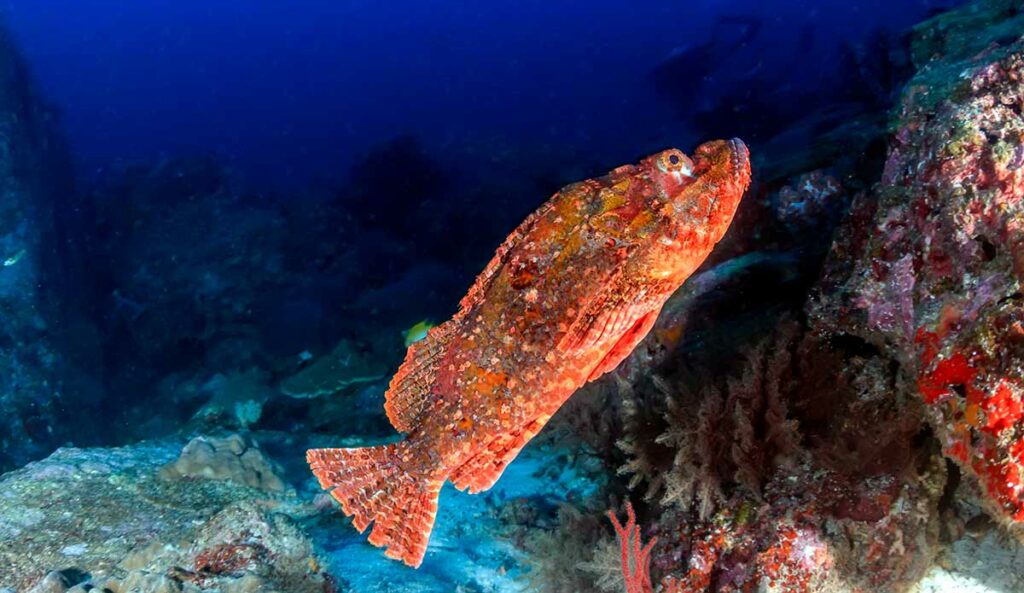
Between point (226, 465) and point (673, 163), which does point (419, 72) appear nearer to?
point (226, 465)

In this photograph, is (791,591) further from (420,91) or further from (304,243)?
(420,91)

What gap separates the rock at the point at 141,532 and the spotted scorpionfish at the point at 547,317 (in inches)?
39.2

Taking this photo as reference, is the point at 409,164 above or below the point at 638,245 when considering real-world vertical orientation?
below

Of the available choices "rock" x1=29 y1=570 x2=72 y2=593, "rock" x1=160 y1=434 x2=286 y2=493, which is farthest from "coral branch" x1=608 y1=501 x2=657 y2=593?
"rock" x1=160 y1=434 x2=286 y2=493

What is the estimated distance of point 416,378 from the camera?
380cm

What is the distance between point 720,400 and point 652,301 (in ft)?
4.40

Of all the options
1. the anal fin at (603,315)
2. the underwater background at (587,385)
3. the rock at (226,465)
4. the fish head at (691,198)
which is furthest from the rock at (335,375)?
the fish head at (691,198)

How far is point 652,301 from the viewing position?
3400 mm

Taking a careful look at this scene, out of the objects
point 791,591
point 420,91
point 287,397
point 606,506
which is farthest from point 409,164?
point 420,91

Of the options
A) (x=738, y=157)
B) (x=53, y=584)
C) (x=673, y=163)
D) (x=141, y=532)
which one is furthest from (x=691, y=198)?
(x=141, y=532)

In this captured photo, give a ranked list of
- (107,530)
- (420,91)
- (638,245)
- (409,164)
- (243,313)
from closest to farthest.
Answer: (638,245) < (107,530) < (243,313) < (409,164) < (420,91)

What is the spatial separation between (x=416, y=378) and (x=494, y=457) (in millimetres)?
713

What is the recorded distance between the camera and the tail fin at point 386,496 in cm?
363

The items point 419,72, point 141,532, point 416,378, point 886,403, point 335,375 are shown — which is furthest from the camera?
point 419,72
